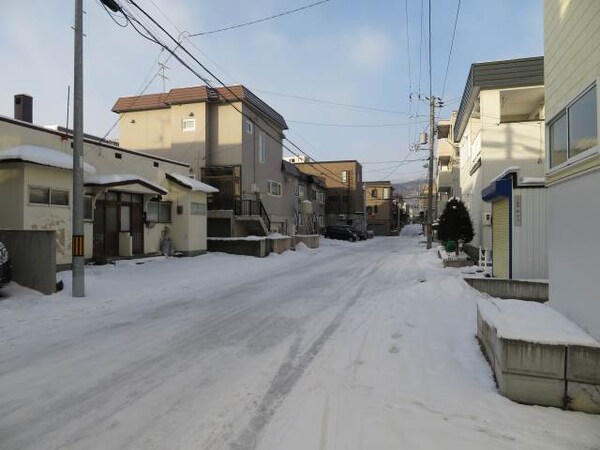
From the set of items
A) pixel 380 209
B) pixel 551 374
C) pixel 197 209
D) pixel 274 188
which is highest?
pixel 380 209

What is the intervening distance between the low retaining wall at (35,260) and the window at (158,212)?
8236mm

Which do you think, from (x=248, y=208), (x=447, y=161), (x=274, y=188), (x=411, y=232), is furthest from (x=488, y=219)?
(x=411, y=232)

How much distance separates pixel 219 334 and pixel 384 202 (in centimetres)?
6441

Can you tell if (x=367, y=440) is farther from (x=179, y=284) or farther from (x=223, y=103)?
(x=223, y=103)

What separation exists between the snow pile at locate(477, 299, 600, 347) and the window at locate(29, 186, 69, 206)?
1148 cm

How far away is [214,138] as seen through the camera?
83.3ft

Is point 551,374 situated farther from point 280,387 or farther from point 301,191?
point 301,191

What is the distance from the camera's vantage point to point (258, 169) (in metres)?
27.6

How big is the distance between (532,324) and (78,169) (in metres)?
9.48

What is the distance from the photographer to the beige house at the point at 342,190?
54094 mm

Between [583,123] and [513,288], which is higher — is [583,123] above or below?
above

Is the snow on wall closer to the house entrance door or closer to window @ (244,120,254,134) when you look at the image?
the house entrance door

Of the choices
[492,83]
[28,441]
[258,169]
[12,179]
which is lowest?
[28,441]

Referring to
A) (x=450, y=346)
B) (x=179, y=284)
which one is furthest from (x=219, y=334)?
(x=179, y=284)
